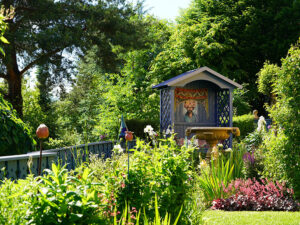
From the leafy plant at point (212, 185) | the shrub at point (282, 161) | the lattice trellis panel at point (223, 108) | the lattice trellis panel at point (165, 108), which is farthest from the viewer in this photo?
the lattice trellis panel at point (223, 108)

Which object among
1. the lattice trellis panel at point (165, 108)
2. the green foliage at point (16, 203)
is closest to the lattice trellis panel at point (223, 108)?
the lattice trellis panel at point (165, 108)

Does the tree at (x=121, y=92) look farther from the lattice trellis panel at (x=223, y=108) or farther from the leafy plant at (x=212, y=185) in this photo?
the leafy plant at (x=212, y=185)

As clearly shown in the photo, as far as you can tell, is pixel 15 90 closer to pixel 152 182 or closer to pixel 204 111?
pixel 204 111

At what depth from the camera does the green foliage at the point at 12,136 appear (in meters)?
5.84

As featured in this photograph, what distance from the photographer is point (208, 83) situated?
14.0 metres

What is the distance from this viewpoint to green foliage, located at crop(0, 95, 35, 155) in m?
5.84

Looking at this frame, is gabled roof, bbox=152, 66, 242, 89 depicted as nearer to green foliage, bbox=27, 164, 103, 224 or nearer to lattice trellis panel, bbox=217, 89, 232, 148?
lattice trellis panel, bbox=217, 89, 232, 148

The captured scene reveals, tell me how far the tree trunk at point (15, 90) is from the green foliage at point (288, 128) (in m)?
10.5

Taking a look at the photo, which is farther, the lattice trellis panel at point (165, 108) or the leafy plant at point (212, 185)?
the lattice trellis panel at point (165, 108)

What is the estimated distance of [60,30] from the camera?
480 inches

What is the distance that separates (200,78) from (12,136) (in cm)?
814

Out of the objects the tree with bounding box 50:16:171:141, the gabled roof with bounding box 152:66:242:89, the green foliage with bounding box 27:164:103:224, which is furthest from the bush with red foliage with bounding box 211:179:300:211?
the tree with bounding box 50:16:171:141

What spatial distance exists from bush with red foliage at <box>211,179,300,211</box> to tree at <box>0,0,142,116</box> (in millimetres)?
7873

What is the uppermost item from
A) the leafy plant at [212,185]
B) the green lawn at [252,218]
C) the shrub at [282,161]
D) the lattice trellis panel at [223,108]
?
the lattice trellis panel at [223,108]
